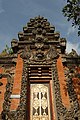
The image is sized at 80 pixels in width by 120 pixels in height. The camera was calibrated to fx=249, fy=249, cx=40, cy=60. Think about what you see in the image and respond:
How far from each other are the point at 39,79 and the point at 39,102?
1.64 m

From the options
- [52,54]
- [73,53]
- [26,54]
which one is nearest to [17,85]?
[26,54]

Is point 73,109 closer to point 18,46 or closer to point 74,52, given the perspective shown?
point 74,52

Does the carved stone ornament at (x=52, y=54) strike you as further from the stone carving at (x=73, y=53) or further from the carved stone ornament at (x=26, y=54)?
the carved stone ornament at (x=26, y=54)

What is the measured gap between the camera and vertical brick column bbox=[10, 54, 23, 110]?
12529 millimetres

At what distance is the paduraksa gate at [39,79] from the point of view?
484 inches

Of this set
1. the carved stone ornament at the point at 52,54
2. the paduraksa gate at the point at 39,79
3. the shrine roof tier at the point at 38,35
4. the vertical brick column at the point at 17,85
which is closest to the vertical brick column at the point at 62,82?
the paduraksa gate at the point at 39,79

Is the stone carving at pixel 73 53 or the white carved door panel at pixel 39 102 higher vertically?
the stone carving at pixel 73 53

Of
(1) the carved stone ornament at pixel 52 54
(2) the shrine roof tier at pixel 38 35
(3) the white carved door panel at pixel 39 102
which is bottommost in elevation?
(3) the white carved door panel at pixel 39 102

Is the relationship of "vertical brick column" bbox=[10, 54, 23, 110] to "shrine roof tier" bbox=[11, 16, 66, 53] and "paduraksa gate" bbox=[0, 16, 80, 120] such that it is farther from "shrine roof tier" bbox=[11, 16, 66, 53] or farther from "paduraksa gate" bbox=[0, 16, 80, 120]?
"shrine roof tier" bbox=[11, 16, 66, 53]

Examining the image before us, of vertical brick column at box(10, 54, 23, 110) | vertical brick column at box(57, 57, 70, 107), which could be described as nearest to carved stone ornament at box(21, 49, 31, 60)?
vertical brick column at box(10, 54, 23, 110)

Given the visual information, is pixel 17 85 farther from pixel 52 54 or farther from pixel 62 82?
pixel 52 54

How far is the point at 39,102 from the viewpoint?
13.3m

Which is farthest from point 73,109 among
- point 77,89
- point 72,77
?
point 72,77

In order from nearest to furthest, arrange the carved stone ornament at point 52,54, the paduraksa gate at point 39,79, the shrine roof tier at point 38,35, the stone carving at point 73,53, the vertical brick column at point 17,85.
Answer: the paduraksa gate at point 39,79, the vertical brick column at point 17,85, the carved stone ornament at point 52,54, the stone carving at point 73,53, the shrine roof tier at point 38,35
